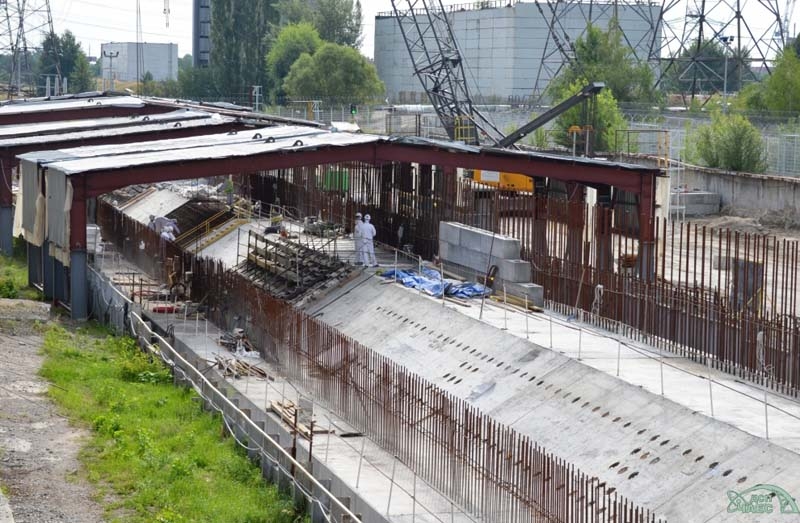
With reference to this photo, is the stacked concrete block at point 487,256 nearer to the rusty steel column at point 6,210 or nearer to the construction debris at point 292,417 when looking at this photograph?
the construction debris at point 292,417

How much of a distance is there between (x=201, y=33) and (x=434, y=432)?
129236mm

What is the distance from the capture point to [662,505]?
20.8 metres

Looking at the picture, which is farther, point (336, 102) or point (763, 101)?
point (336, 102)

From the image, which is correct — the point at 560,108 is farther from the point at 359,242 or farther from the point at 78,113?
the point at 78,113

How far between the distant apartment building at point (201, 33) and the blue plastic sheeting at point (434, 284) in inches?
4440

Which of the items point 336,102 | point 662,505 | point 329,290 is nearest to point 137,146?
point 329,290

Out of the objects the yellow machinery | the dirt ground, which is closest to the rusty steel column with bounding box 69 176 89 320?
the dirt ground

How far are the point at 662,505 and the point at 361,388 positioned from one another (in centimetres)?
968

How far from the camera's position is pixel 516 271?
35.9 metres

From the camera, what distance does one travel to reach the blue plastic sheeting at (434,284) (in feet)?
118

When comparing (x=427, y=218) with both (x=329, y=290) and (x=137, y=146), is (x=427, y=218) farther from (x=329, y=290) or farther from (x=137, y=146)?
(x=137, y=146)

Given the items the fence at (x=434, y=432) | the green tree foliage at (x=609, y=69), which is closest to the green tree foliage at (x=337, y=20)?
the green tree foliage at (x=609, y=69)

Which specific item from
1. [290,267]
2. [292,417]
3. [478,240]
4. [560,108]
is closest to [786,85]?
[560,108]

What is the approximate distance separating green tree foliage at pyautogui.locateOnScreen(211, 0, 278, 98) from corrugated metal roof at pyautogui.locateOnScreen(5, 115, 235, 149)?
7334 centimetres
